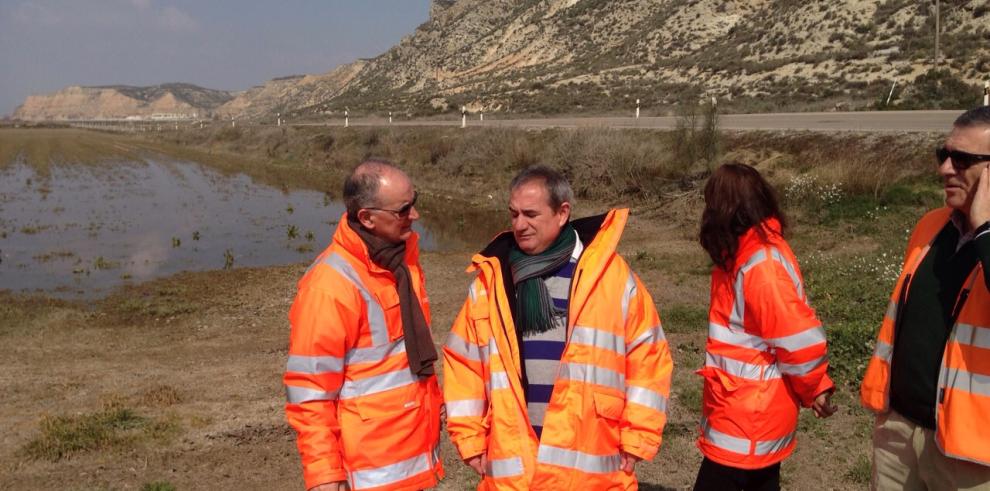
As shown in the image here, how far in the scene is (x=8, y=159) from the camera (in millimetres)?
45062

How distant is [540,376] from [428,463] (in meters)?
0.72

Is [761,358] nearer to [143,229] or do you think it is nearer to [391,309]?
[391,309]

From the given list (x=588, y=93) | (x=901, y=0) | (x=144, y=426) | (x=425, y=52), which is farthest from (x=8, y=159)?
(x=425, y=52)

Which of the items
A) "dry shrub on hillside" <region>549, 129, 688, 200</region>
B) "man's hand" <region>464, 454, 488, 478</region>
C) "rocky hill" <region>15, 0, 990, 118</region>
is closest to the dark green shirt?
"man's hand" <region>464, 454, 488, 478</region>

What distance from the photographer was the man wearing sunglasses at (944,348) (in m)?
2.27

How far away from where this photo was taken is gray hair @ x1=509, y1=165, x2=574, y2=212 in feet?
9.12

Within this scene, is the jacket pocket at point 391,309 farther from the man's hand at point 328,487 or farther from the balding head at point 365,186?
the man's hand at point 328,487

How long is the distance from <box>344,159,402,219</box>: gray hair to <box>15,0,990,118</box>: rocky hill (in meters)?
21.6

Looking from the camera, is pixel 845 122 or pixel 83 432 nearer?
pixel 83 432

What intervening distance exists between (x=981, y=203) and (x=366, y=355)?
2.31 m

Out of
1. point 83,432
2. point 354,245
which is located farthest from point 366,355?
point 83,432

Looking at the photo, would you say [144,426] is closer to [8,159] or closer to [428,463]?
[428,463]

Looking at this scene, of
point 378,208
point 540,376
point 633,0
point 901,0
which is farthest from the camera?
point 633,0

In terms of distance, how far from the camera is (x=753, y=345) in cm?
297
